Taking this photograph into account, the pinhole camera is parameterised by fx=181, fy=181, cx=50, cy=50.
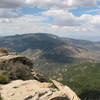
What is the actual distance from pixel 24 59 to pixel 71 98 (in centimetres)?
2404

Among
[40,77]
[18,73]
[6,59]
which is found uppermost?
[6,59]

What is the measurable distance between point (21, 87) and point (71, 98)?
11043 millimetres

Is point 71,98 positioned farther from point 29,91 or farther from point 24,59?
point 24,59

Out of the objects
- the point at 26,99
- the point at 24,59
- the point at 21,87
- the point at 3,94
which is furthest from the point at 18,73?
the point at 26,99

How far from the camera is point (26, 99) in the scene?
31.9m

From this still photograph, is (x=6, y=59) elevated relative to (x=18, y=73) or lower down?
elevated

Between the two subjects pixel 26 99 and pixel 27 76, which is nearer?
pixel 26 99

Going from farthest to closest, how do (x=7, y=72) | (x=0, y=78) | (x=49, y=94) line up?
(x=7, y=72)
(x=0, y=78)
(x=49, y=94)

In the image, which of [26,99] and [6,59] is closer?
[26,99]

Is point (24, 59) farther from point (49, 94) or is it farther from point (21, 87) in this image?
point (49, 94)

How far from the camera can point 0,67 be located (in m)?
50.3

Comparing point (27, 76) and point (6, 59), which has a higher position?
point (6, 59)

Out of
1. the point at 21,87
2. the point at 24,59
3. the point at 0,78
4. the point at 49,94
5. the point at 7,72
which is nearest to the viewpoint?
the point at 49,94

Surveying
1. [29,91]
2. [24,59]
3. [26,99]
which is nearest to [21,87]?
[29,91]
